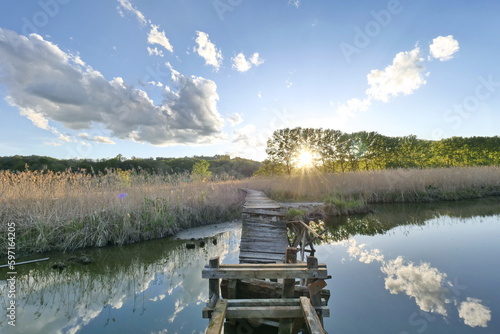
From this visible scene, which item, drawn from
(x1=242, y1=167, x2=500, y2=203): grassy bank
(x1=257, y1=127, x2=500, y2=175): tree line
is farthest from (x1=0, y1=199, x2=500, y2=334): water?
(x1=257, y1=127, x2=500, y2=175): tree line

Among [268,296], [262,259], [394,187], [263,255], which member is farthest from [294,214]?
[394,187]

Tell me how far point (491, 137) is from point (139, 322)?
44.3 m

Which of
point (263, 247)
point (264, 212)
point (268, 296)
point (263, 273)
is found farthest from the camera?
point (264, 212)

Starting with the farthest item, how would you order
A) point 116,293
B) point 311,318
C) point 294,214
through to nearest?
point 294,214 < point 116,293 < point 311,318

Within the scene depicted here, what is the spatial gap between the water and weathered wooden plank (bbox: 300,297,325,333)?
1331mm

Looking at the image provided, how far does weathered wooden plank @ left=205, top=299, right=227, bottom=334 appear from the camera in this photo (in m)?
2.27

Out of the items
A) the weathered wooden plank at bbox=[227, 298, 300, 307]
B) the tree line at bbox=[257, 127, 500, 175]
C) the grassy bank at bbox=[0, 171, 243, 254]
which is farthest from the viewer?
the tree line at bbox=[257, 127, 500, 175]

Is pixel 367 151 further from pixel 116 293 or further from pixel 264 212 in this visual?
pixel 116 293

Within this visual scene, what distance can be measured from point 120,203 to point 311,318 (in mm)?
7629

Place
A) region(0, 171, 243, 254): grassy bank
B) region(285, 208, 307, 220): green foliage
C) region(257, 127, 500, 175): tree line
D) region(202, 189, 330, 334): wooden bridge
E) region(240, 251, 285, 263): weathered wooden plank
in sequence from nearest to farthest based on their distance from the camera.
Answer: region(202, 189, 330, 334): wooden bridge < region(240, 251, 285, 263): weathered wooden plank < region(0, 171, 243, 254): grassy bank < region(285, 208, 307, 220): green foliage < region(257, 127, 500, 175): tree line

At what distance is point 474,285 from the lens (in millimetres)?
4738

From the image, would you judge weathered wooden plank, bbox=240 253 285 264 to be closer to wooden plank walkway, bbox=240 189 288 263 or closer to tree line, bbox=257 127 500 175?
wooden plank walkway, bbox=240 189 288 263

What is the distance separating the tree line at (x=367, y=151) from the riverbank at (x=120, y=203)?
15.2 m

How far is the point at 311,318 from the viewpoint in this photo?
2.45 metres
